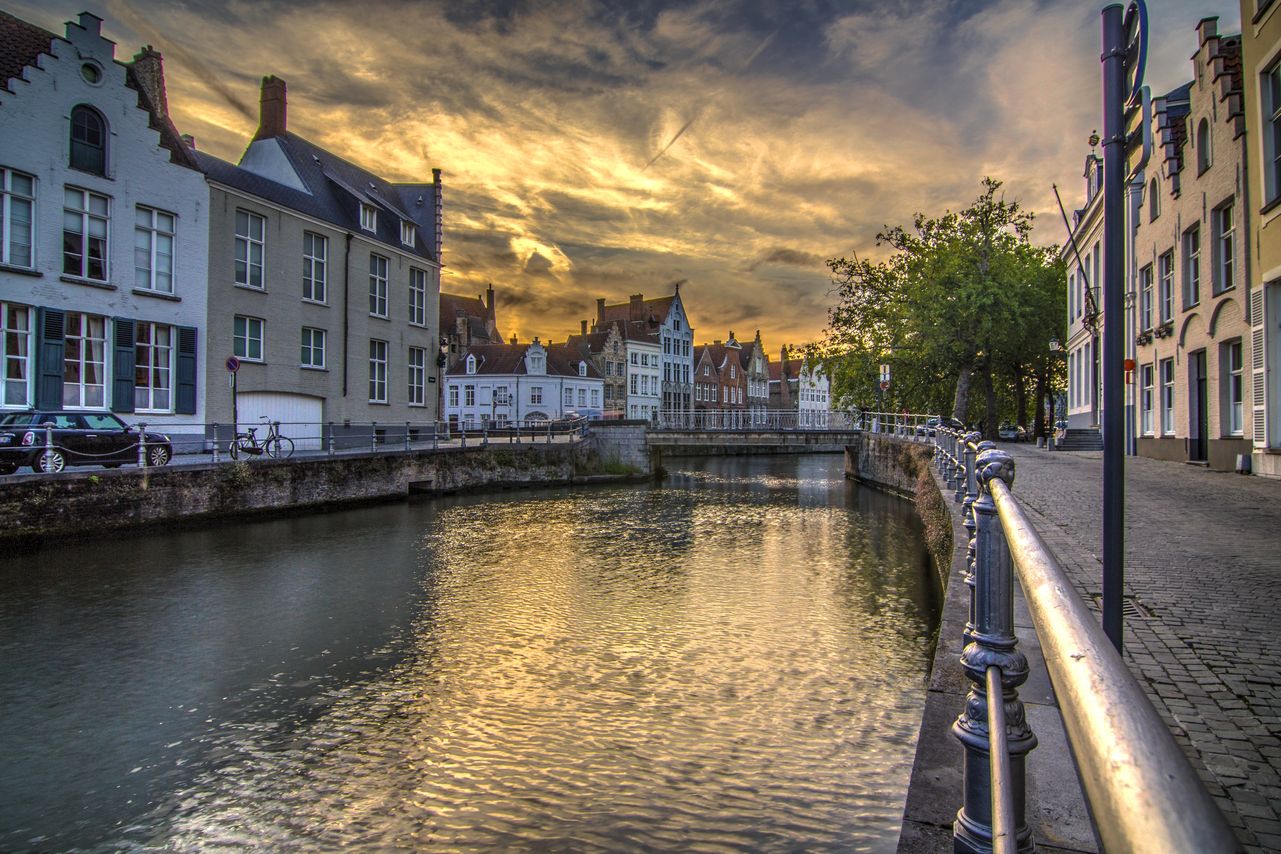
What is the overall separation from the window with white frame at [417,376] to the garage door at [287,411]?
5282 mm

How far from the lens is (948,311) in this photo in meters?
33.5

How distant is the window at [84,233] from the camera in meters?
20.1

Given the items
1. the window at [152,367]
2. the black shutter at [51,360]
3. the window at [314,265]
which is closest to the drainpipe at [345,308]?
the window at [314,265]

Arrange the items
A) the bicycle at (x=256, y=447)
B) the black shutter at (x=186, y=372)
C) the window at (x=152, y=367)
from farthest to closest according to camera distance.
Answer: the black shutter at (x=186, y=372)
the window at (x=152, y=367)
the bicycle at (x=256, y=447)

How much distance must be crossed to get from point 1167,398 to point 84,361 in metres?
28.6

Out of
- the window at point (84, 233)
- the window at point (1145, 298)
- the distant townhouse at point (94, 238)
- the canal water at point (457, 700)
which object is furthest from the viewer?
the window at point (1145, 298)

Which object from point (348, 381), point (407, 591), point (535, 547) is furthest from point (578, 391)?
point (407, 591)

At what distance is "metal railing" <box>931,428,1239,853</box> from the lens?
73 cm

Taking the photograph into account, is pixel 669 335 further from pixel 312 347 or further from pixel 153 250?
pixel 153 250

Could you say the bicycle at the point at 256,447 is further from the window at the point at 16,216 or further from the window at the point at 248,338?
the window at the point at 16,216

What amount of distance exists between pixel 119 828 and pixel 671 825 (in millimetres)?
3369

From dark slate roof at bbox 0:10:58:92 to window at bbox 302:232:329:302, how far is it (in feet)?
27.8

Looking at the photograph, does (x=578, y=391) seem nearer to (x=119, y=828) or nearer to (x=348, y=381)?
(x=348, y=381)

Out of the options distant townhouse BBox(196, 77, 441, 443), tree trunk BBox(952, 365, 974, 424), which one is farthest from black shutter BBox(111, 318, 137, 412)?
tree trunk BBox(952, 365, 974, 424)
